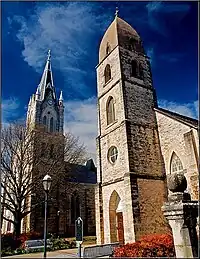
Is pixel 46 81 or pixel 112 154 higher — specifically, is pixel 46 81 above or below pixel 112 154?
above

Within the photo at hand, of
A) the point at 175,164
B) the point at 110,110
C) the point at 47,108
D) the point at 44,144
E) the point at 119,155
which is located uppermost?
the point at 47,108

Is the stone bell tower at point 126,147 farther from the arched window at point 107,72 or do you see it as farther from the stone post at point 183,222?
the stone post at point 183,222

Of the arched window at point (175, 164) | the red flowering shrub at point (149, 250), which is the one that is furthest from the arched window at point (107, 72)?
the red flowering shrub at point (149, 250)

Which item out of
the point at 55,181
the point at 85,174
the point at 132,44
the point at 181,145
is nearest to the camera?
the point at 181,145

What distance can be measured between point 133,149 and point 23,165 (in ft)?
38.6

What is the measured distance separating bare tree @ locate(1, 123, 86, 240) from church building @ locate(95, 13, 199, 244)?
7.93 metres

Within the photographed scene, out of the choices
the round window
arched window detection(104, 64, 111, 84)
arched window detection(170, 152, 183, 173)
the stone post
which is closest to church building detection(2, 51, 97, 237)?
arched window detection(104, 64, 111, 84)

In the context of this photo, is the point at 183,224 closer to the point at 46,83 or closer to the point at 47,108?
the point at 47,108

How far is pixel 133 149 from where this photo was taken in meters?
15.9

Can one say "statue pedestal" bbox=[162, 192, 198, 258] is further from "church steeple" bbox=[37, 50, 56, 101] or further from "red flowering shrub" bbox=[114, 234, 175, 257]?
"church steeple" bbox=[37, 50, 56, 101]

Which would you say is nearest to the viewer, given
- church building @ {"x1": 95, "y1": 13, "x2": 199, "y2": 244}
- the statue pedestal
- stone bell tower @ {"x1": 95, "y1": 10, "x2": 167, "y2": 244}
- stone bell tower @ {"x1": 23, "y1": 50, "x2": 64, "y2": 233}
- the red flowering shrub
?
the statue pedestal

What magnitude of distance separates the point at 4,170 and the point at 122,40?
15480 millimetres

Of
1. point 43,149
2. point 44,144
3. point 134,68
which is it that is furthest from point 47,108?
point 134,68

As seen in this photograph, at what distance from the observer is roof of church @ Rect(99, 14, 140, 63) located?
67.5 ft
